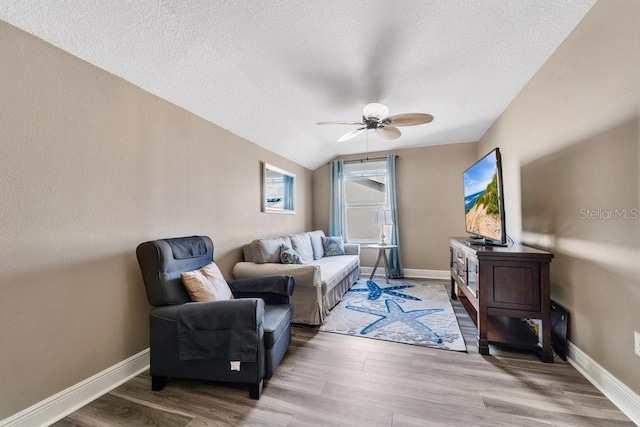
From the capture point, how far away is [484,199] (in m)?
2.60

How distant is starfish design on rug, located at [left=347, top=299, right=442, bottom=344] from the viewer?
2.57 metres

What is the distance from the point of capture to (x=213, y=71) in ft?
7.19

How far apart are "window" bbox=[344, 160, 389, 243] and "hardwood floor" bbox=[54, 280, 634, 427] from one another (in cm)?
334

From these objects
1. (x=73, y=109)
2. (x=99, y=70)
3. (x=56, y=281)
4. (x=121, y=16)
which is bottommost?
(x=56, y=281)

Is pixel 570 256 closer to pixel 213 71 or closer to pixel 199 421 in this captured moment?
pixel 199 421

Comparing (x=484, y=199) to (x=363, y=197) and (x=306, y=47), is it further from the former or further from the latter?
(x=363, y=197)

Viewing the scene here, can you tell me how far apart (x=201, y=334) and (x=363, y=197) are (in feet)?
13.9

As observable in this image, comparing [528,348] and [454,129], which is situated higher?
[454,129]

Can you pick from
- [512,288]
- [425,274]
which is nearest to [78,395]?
[512,288]

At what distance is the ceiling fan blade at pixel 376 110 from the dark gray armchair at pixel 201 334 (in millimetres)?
2166

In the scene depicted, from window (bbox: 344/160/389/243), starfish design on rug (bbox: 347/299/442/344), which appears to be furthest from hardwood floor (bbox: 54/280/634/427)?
window (bbox: 344/160/389/243)

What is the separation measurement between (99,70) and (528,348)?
3.93 m

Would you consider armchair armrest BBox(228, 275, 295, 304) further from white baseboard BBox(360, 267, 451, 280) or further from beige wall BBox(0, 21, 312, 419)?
white baseboard BBox(360, 267, 451, 280)

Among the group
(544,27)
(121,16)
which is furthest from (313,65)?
(544,27)
